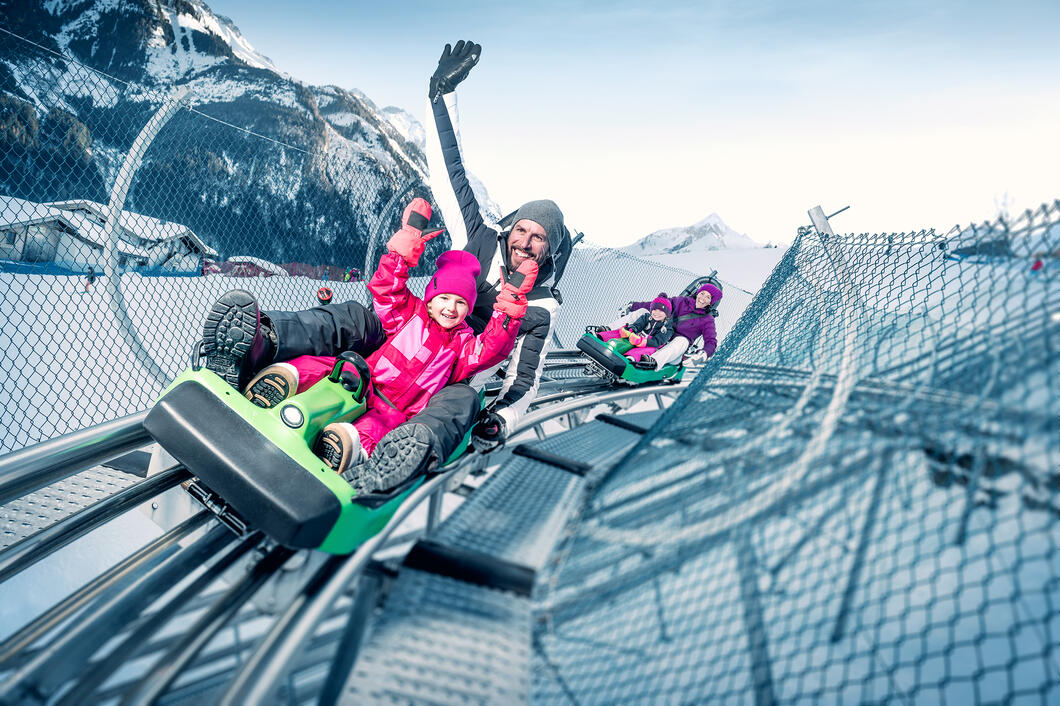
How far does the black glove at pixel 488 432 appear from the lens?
6.97ft

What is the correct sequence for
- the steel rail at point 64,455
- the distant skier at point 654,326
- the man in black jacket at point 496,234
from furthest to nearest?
1. the distant skier at point 654,326
2. the man in black jacket at point 496,234
3. the steel rail at point 64,455

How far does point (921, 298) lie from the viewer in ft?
6.35

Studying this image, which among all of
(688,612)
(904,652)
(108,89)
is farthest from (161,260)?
(904,652)

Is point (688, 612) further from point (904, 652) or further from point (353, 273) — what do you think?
point (353, 273)

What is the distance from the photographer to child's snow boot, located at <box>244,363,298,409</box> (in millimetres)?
1682

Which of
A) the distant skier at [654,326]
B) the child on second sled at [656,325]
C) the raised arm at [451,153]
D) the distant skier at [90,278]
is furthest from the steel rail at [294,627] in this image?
the child on second sled at [656,325]

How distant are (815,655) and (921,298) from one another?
139cm

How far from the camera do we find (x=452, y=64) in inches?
104

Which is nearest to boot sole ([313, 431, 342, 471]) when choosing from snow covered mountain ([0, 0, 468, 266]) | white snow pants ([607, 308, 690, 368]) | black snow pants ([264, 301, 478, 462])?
black snow pants ([264, 301, 478, 462])

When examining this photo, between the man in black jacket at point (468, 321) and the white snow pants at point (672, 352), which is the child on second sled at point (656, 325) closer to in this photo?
the white snow pants at point (672, 352)

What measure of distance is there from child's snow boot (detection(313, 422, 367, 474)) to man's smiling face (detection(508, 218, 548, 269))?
4.00ft

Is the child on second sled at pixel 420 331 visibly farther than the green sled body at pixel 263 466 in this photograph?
Yes

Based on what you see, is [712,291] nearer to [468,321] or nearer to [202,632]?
[468,321]

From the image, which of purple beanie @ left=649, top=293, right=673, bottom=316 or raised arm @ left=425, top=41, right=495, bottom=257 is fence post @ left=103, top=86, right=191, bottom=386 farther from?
purple beanie @ left=649, top=293, right=673, bottom=316
